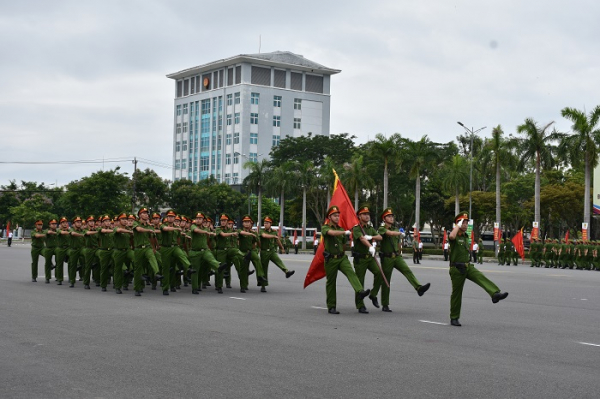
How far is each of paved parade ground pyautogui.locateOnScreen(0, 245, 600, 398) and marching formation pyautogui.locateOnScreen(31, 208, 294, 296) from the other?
4.02ft

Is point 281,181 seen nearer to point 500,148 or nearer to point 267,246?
point 500,148

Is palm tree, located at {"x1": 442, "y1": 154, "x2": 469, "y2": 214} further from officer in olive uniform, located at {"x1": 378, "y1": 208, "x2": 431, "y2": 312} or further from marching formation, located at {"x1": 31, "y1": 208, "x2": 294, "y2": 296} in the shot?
officer in olive uniform, located at {"x1": 378, "y1": 208, "x2": 431, "y2": 312}

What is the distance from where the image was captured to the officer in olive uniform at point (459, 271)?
11.9m

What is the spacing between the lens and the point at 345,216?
1424 cm

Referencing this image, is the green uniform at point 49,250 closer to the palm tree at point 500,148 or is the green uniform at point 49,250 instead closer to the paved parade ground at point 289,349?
the paved parade ground at point 289,349

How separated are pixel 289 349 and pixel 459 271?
375 centimetres

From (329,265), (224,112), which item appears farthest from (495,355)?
(224,112)

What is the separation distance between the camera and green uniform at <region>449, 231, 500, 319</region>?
38.9 ft

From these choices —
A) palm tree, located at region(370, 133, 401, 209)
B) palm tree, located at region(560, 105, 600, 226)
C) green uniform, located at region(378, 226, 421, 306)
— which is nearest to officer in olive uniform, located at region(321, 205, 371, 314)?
green uniform, located at region(378, 226, 421, 306)

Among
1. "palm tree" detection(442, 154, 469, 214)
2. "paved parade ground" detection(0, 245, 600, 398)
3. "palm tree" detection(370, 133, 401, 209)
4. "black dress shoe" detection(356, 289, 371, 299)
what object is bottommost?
"paved parade ground" detection(0, 245, 600, 398)

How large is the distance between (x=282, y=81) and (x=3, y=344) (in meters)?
106

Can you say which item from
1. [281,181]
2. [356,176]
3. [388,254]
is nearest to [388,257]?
[388,254]

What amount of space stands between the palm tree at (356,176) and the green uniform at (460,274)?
166ft

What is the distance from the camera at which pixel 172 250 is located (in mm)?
17031
